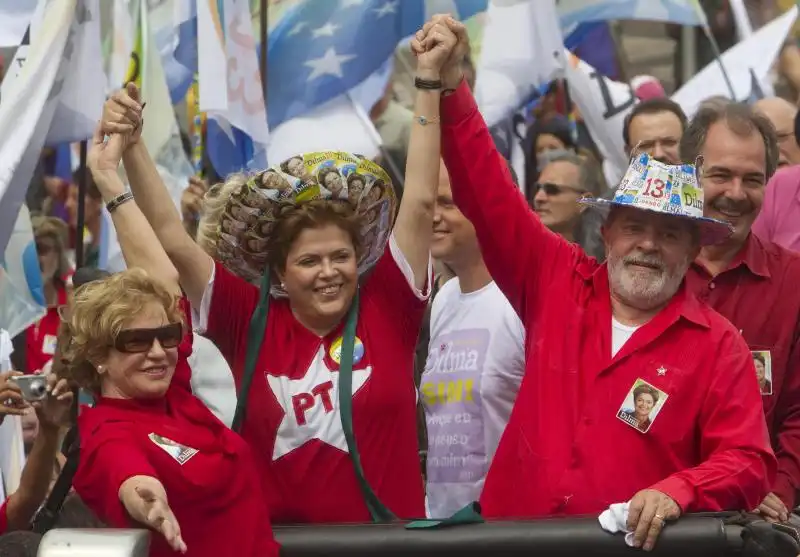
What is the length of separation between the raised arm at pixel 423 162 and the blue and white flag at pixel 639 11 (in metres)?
4.04

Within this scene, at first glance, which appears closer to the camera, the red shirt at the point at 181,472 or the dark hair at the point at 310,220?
the red shirt at the point at 181,472

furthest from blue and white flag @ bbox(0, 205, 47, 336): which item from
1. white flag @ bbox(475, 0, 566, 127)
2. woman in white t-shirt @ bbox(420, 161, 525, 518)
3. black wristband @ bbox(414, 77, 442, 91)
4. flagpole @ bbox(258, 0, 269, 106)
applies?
black wristband @ bbox(414, 77, 442, 91)

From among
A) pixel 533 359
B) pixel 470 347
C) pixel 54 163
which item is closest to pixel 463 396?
pixel 470 347

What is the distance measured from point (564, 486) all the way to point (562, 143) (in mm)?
3572

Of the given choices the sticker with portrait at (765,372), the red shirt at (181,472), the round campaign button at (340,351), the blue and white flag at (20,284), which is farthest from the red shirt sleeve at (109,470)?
the blue and white flag at (20,284)

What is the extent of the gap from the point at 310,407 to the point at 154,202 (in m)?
0.72

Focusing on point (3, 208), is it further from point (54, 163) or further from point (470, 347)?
point (54, 163)

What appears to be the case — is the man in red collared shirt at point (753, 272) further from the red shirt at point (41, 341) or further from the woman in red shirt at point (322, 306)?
the red shirt at point (41, 341)

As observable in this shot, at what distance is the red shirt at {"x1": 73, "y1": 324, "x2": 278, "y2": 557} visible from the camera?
3.54 m

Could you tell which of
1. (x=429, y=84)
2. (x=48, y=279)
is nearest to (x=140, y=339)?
(x=429, y=84)

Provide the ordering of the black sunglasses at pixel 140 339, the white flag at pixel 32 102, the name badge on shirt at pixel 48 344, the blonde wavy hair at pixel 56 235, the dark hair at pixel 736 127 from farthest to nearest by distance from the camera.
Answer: the blonde wavy hair at pixel 56 235, the name badge on shirt at pixel 48 344, the white flag at pixel 32 102, the dark hair at pixel 736 127, the black sunglasses at pixel 140 339

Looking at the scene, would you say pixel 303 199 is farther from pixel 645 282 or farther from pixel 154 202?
pixel 645 282

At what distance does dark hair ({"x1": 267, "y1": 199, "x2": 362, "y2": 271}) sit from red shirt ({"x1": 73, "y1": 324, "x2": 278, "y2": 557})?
2.07ft

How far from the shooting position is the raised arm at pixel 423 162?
13.9ft
